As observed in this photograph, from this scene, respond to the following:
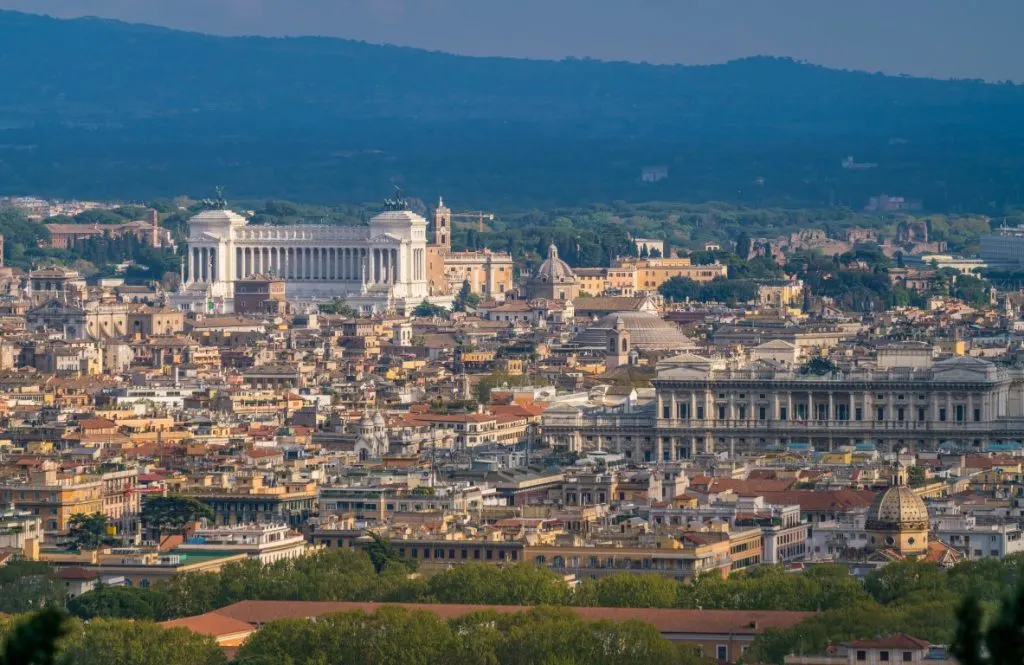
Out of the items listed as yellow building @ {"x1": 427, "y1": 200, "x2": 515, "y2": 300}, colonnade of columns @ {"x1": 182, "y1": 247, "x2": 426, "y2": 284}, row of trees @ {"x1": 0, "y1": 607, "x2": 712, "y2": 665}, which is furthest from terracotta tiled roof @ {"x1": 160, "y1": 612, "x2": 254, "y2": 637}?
yellow building @ {"x1": 427, "y1": 200, "x2": 515, "y2": 300}

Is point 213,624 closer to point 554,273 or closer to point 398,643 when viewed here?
point 398,643

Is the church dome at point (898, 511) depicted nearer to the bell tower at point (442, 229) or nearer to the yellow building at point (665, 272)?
the yellow building at point (665, 272)

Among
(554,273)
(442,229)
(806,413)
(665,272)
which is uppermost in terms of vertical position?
(442,229)

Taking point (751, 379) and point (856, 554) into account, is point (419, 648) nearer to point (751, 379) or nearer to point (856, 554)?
point (856, 554)

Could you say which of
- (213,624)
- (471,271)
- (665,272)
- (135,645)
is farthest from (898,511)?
(471,271)

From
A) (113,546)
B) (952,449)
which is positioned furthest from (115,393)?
(113,546)
